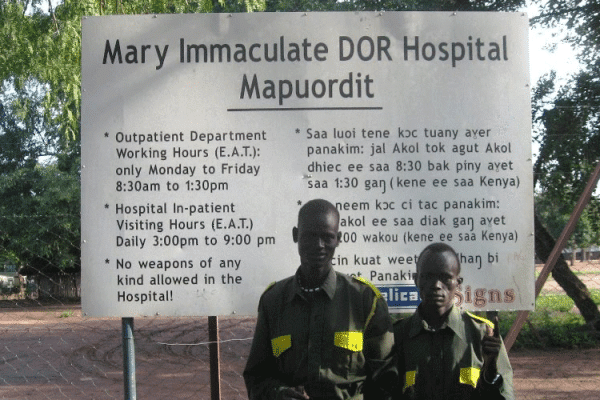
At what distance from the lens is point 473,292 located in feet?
10.5

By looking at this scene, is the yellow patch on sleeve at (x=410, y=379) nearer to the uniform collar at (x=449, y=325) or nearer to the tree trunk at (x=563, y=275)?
the uniform collar at (x=449, y=325)

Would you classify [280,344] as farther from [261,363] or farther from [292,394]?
[292,394]

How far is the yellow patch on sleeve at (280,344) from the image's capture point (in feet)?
7.93

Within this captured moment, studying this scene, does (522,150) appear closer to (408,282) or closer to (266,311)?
(408,282)

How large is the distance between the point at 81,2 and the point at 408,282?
3785 millimetres

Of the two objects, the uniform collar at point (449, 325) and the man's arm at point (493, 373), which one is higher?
the uniform collar at point (449, 325)

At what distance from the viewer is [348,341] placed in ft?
7.89

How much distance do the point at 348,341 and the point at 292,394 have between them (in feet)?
0.93

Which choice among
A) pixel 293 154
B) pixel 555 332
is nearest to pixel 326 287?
pixel 293 154


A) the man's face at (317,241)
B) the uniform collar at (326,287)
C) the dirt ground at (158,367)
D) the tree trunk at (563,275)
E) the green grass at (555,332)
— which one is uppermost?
the man's face at (317,241)

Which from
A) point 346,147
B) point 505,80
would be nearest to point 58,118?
point 346,147

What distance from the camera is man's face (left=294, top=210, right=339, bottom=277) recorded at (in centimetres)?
247

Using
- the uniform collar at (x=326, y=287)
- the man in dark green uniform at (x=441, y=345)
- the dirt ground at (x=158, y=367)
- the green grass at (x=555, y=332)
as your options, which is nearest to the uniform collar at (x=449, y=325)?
the man in dark green uniform at (x=441, y=345)

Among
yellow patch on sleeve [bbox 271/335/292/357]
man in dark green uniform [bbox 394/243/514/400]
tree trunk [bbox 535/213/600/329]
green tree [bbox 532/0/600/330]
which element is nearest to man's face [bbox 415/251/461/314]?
man in dark green uniform [bbox 394/243/514/400]
